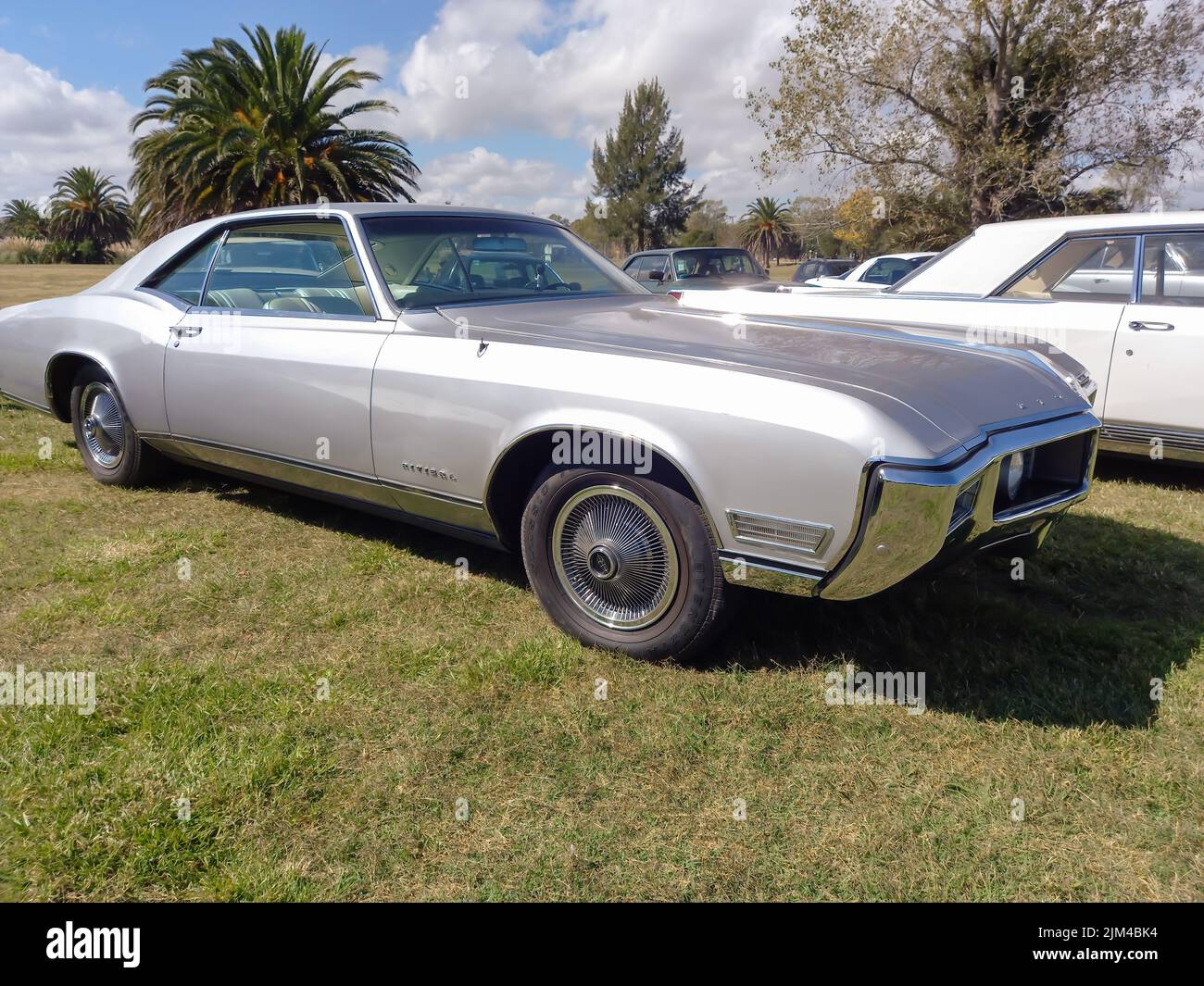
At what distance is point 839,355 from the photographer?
2.80 meters

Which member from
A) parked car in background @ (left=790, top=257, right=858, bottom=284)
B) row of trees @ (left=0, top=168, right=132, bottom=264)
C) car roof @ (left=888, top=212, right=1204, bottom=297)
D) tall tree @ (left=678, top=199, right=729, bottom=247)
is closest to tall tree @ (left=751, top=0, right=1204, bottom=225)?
parked car in background @ (left=790, top=257, right=858, bottom=284)

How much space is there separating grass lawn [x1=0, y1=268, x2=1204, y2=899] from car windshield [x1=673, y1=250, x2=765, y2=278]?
31.3 ft

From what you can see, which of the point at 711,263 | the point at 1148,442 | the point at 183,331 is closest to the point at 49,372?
the point at 183,331

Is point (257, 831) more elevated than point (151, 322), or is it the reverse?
point (151, 322)

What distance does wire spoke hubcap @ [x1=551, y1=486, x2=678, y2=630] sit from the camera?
2771 mm

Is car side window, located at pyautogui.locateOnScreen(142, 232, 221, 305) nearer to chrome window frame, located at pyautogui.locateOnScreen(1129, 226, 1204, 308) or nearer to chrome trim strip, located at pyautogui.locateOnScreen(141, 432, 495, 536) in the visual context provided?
chrome trim strip, located at pyautogui.locateOnScreen(141, 432, 495, 536)

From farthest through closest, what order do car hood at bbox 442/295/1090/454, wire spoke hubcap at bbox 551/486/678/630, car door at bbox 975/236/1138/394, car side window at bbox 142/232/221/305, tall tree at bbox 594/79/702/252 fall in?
tall tree at bbox 594/79/702/252
car door at bbox 975/236/1138/394
car side window at bbox 142/232/221/305
wire spoke hubcap at bbox 551/486/678/630
car hood at bbox 442/295/1090/454

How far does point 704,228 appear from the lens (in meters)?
52.3

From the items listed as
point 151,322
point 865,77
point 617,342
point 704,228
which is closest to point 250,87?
point 865,77

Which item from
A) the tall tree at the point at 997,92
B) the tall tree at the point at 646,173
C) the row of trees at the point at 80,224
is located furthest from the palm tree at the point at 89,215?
the tall tree at the point at 997,92

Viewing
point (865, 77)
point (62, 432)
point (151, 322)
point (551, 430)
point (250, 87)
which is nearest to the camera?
point (551, 430)
